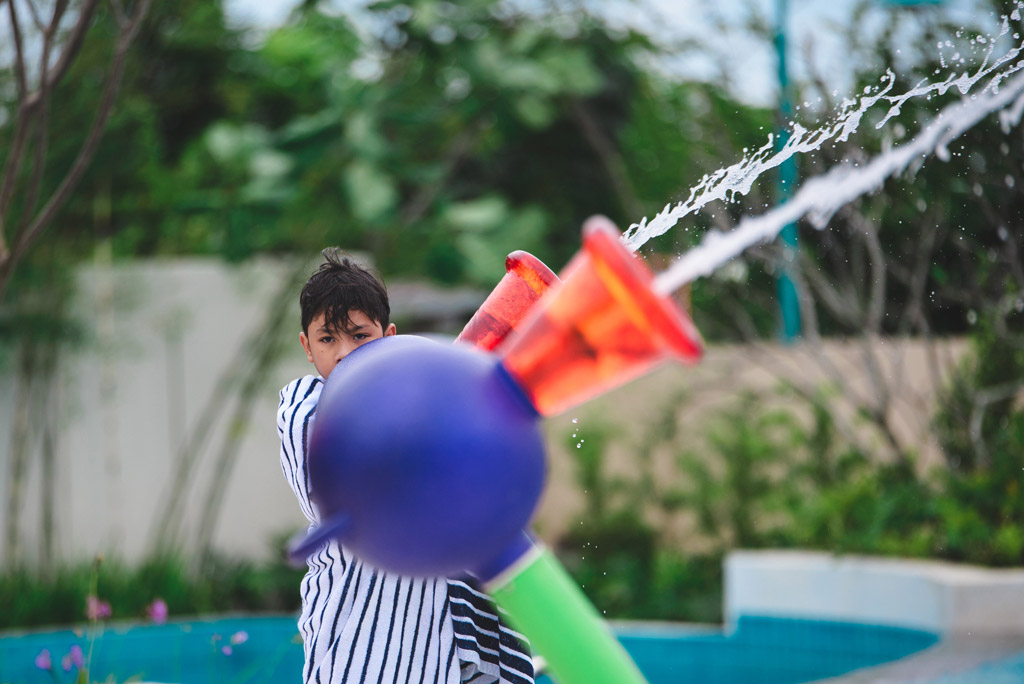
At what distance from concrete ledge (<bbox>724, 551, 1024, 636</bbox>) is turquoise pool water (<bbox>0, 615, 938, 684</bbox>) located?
0.07 metres

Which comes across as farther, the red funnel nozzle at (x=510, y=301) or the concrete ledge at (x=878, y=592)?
the concrete ledge at (x=878, y=592)

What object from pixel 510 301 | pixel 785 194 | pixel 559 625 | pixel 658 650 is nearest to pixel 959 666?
pixel 658 650

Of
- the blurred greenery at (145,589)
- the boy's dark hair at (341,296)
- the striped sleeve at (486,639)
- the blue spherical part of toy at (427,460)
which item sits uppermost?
the boy's dark hair at (341,296)

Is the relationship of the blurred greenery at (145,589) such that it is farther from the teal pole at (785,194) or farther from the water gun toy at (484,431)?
the water gun toy at (484,431)

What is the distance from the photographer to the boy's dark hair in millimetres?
1415

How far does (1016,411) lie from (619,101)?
424 centimetres

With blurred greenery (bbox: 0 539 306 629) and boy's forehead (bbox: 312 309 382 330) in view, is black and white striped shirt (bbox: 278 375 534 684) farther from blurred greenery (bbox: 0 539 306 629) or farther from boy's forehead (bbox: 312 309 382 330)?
blurred greenery (bbox: 0 539 306 629)

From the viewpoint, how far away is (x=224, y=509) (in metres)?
6.12

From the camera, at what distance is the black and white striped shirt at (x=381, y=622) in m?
1.45

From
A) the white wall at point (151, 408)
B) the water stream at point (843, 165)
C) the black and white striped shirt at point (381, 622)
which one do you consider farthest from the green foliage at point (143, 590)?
the black and white striped shirt at point (381, 622)

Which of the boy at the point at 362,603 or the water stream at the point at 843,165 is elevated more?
the water stream at the point at 843,165

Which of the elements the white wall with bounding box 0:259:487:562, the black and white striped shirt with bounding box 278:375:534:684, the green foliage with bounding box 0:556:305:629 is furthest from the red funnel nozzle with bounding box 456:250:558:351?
the white wall with bounding box 0:259:487:562

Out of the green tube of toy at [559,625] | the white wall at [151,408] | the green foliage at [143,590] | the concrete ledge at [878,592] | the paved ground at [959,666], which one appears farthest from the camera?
the white wall at [151,408]

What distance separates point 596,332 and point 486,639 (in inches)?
30.5
